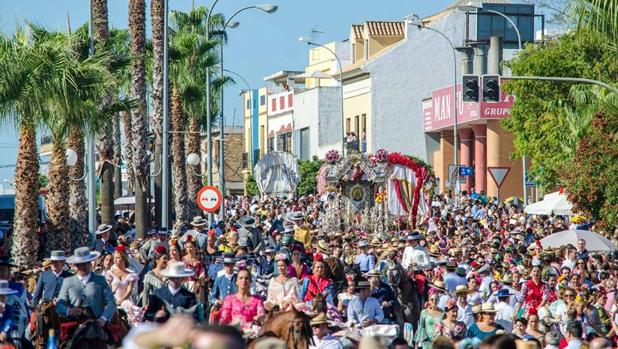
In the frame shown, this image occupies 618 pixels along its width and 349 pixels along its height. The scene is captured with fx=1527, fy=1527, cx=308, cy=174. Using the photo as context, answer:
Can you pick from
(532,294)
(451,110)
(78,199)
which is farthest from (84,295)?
(451,110)

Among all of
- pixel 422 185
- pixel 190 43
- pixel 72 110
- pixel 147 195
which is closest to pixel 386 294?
pixel 72 110

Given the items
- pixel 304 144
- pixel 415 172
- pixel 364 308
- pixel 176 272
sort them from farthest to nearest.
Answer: pixel 304 144 → pixel 415 172 → pixel 364 308 → pixel 176 272

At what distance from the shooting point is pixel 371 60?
276 feet

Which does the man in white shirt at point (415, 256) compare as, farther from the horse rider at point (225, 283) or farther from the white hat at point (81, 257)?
the white hat at point (81, 257)

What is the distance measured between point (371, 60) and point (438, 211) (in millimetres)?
37312

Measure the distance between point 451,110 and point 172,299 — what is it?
187 feet

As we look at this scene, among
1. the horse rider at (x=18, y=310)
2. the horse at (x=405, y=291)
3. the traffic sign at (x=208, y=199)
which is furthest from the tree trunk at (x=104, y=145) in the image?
the horse rider at (x=18, y=310)

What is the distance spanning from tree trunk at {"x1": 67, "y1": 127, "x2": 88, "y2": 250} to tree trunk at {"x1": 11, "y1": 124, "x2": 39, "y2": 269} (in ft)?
15.0

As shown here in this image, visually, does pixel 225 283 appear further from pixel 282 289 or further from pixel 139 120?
pixel 139 120

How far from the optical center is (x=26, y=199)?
26875mm

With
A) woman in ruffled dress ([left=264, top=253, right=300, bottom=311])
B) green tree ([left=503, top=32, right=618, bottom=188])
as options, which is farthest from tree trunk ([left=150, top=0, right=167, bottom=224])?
woman in ruffled dress ([left=264, top=253, right=300, bottom=311])

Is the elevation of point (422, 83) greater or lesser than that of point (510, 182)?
greater

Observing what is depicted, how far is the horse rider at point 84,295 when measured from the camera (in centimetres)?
1442

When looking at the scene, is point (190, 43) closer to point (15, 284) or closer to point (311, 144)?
point (15, 284)
